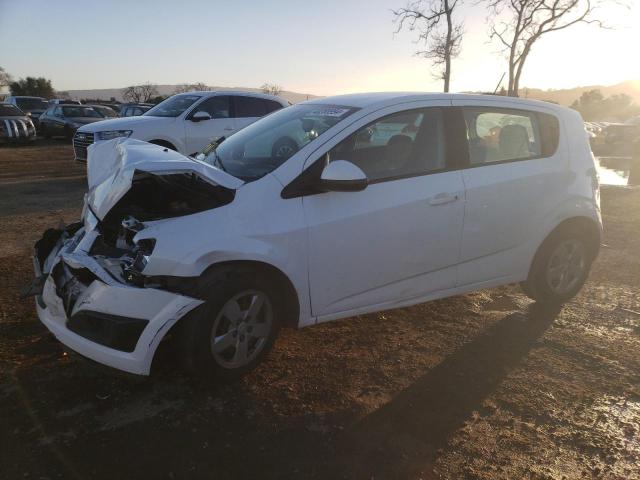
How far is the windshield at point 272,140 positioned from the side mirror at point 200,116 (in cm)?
560

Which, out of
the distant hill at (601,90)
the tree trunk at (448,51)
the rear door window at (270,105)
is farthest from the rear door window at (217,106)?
the distant hill at (601,90)

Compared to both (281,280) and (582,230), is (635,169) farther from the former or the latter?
(281,280)

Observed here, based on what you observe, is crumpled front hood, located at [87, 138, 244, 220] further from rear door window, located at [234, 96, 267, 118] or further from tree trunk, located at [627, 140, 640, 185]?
tree trunk, located at [627, 140, 640, 185]

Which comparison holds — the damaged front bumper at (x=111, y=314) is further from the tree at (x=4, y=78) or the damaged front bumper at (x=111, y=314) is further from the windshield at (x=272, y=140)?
the tree at (x=4, y=78)

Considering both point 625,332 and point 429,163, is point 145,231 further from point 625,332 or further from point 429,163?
point 625,332

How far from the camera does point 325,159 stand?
10.6ft

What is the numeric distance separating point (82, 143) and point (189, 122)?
2.52 m

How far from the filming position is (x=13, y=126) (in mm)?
18250

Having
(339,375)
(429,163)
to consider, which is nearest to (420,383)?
(339,375)

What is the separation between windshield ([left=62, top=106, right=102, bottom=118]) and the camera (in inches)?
844

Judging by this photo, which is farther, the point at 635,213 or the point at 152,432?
the point at 635,213

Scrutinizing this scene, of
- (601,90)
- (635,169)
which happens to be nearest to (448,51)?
(635,169)

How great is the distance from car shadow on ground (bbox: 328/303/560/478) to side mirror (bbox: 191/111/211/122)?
Result: 722cm

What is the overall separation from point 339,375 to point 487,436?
0.98m
